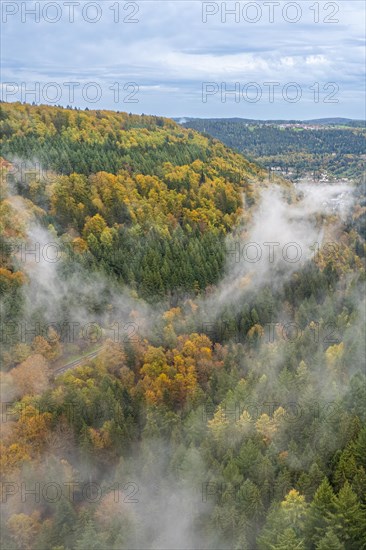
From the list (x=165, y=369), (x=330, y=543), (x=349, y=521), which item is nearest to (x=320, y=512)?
(x=349, y=521)

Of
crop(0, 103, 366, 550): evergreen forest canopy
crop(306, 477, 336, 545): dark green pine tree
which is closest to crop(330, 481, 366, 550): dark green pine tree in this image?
crop(0, 103, 366, 550): evergreen forest canopy

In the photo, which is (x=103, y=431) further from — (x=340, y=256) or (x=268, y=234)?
(x=340, y=256)

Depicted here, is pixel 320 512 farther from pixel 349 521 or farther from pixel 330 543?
pixel 330 543

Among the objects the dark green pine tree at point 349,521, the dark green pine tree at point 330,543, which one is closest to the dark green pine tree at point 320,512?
the dark green pine tree at point 349,521

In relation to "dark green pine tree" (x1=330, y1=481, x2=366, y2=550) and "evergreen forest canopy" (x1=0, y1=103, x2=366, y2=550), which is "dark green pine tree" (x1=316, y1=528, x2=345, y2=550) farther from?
"dark green pine tree" (x1=330, y1=481, x2=366, y2=550)

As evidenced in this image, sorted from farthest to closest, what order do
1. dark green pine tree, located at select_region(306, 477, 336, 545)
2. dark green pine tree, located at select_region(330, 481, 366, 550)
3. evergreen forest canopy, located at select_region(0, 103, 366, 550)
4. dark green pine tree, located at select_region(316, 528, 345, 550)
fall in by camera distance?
evergreen forest canopy, located at select_region(0, 103, 366, 550) < dark green pine tree, located at select_region(306, 477, 336, 545) < dark green pine tree, located at select_region(330, 481, 366, 550) < dark green pine tree, located at select_region(316, 528, 345, 550)

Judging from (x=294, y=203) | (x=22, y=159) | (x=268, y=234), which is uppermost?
(x=22, y=159)

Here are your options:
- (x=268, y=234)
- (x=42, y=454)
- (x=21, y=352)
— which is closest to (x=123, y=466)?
(x=42, y=454)

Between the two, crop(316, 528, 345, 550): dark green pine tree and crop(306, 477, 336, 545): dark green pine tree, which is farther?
crop(306, 477, 336, 545): dark green pine tree

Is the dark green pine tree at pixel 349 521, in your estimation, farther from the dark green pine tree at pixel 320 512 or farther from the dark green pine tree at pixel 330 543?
the dark green pine tree at pixel 330 543
